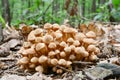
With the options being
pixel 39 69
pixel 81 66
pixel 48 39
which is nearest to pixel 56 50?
pixel 48 39

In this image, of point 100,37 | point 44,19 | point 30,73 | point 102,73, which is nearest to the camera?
point 102,73

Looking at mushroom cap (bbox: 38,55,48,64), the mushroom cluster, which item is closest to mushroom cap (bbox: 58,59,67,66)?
the mushroom cluster

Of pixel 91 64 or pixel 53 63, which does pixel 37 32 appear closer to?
pixel 53 63

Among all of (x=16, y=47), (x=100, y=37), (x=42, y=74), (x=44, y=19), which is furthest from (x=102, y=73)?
(x=44, y=19)

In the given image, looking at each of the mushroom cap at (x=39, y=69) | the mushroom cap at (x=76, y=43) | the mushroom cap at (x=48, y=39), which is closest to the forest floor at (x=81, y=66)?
the mushroom cap at (x=39, y=69)

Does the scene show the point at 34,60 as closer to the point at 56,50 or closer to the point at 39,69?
the point at 39,69
